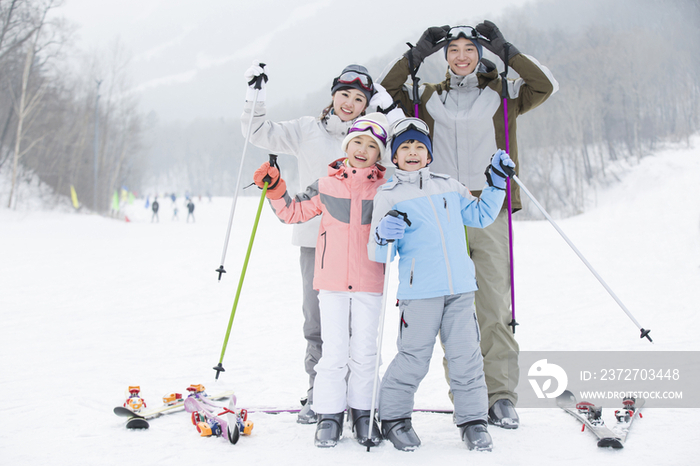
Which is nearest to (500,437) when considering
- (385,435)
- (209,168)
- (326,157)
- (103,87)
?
(385,435)

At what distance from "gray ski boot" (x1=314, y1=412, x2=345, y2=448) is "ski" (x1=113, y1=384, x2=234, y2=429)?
0.82m

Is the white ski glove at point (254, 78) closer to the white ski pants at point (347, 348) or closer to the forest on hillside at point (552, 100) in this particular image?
the white ski pants at point (347, 348)

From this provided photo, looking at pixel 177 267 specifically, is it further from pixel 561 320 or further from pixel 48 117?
pixel 48 117

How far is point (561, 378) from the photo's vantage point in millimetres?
2625

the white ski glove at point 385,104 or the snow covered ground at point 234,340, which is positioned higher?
the white ski glove at point 385,104

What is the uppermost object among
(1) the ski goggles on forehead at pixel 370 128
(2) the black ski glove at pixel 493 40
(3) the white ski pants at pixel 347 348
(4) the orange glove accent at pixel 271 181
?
(2) the black ski glove at pixel 493 40

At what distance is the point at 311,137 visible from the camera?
2676 mm

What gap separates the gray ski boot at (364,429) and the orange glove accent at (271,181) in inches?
42.3

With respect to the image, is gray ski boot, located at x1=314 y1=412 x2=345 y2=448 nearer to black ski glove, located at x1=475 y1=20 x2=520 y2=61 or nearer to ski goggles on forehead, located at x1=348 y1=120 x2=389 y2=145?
ski goggles on forehead, located at x1=348 y1=120 x2=389 y2=145

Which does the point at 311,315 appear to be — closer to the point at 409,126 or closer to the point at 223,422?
the point at 223,422

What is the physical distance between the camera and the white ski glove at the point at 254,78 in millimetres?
2648

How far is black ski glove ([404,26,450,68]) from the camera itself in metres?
2.63

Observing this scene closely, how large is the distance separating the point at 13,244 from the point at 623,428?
12846mm

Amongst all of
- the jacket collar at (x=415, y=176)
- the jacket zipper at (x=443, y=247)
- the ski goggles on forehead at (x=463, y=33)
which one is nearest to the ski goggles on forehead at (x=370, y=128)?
the jacket collar at (x=415, y=176)
